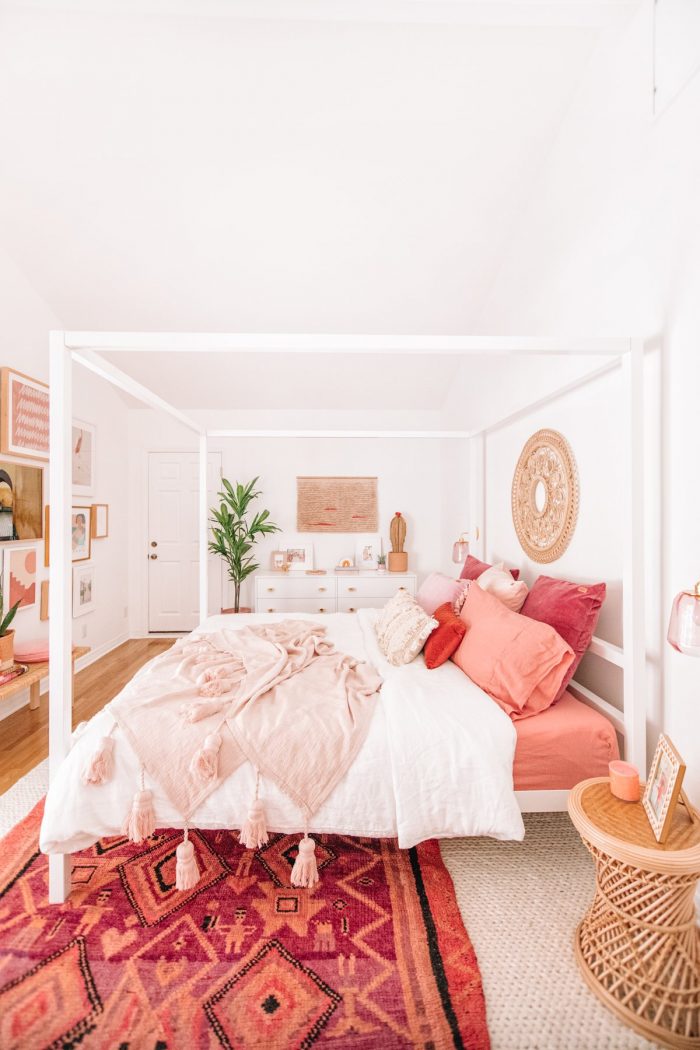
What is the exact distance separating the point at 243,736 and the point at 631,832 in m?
1.12

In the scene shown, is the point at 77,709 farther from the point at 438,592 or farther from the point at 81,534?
the point at 438,592

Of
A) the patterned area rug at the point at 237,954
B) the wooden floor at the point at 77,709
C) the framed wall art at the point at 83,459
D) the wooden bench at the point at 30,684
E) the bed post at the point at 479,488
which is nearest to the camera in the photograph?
the patterned area rug at the point at 237,954

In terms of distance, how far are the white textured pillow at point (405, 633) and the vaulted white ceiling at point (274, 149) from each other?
2237mm

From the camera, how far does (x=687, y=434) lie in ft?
5.16

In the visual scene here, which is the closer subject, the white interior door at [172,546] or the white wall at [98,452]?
the white wall at [98,452]

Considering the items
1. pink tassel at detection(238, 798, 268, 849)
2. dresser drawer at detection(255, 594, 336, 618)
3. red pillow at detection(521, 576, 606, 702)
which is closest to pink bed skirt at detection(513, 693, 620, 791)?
red pillow at detection(521, 576, 606, 702)

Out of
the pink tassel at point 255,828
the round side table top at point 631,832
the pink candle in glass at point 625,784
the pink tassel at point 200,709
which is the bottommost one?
the pink tassel at point 255,828

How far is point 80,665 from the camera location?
12.9 feet

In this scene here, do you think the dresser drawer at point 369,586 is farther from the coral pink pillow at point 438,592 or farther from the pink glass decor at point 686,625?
the pink glass decor at point 686,625

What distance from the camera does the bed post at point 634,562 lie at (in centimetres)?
166

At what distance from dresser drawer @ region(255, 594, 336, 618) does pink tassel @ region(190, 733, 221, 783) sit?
2.83m

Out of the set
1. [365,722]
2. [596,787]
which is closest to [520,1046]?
[596,787]

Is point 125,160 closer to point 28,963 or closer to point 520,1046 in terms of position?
point 28,963

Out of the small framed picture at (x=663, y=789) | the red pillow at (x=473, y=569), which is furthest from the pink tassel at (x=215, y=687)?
the red pillow at (x=473, y=569)
